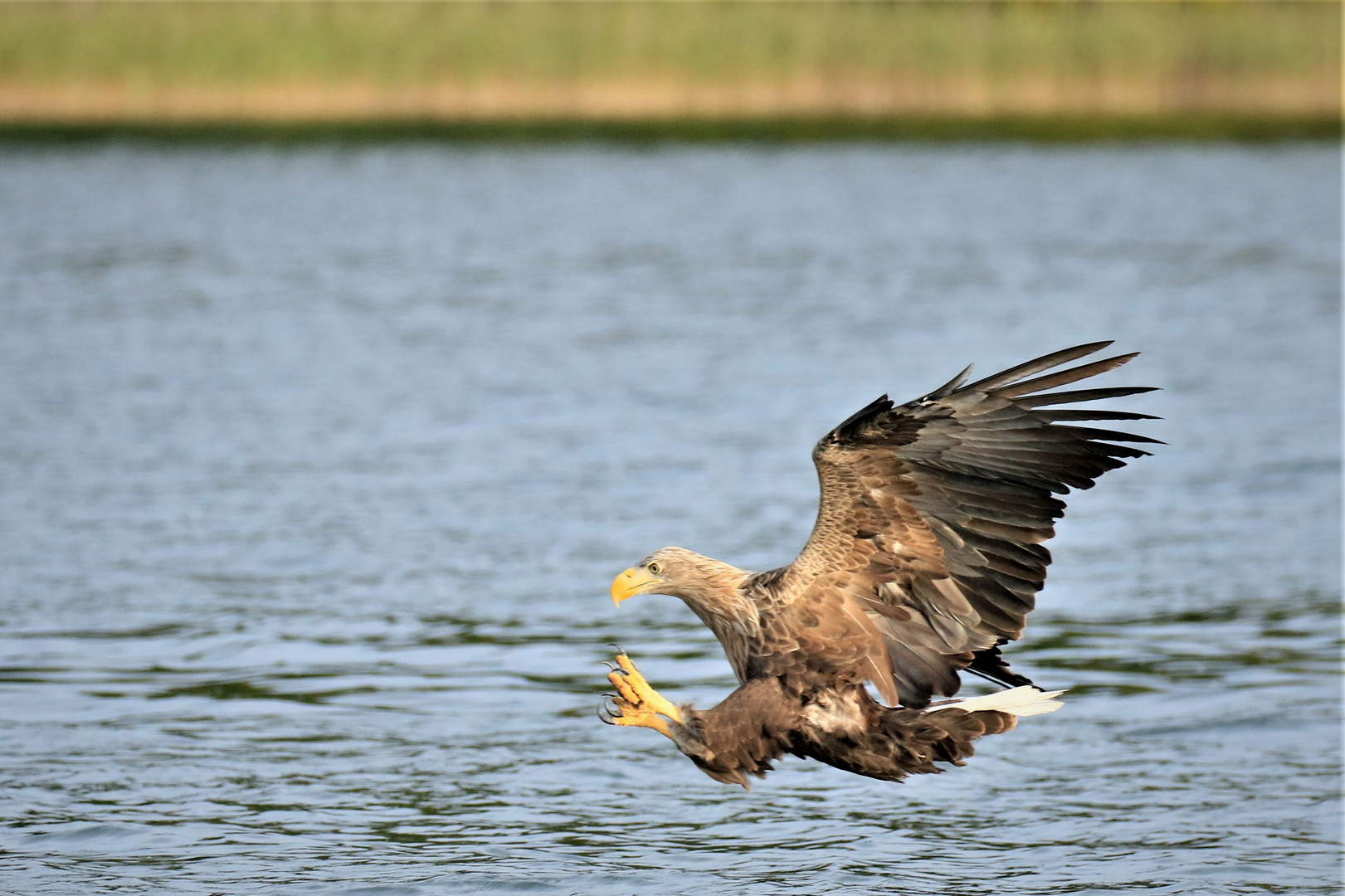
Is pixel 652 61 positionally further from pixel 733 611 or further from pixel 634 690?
pixel 634 690

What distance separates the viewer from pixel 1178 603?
338 inches

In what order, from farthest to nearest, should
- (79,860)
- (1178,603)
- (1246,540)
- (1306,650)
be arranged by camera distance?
(1246,540)
(1178,603)
(1306,650)
(79,860)

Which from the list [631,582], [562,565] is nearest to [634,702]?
[631,582]

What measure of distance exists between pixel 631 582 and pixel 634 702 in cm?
32

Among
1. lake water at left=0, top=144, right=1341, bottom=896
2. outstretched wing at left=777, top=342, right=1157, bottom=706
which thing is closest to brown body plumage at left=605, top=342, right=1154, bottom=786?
outstretched wing at left=777, top=342, right=1157, bottom=706

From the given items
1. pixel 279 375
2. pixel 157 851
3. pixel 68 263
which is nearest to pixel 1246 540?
pixel 157 851

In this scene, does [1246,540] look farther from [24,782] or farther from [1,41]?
[1,41]

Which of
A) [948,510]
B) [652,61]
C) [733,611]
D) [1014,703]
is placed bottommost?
[1014,703]

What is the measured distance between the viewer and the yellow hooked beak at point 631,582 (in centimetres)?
520

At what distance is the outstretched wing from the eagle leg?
16.1 inches

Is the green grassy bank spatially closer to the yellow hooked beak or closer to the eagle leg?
the yellow hooked beak

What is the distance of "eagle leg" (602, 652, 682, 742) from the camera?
5.17 metres

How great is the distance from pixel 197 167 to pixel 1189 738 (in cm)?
2549

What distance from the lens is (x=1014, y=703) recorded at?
5.11 meters
